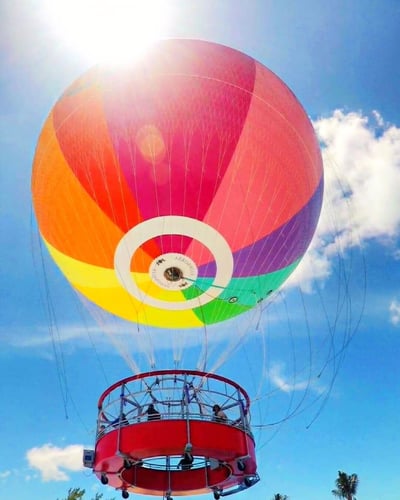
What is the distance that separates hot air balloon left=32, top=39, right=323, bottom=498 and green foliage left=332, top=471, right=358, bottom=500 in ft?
94.0

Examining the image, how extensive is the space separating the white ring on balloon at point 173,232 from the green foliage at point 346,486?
1156 inches

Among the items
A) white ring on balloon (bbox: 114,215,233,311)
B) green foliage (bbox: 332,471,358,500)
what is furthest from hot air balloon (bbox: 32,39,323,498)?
green foliage (bbox: 332,471,358,500)

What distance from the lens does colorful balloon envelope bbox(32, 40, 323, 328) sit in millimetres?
9562

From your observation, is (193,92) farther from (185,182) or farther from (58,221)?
(58,221)

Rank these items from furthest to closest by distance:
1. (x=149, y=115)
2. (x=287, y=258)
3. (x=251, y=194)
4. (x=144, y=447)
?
(x=287, y=258) → (x=251, y=194) → (x=149, y=115) → (x=144, y=447)

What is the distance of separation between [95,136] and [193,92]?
2.25 meters

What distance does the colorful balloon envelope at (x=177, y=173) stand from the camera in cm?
956

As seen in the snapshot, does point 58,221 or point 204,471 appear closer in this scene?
point 204,471

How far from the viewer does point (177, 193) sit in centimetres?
977

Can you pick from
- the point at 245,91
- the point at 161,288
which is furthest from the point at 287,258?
the point at 245,91

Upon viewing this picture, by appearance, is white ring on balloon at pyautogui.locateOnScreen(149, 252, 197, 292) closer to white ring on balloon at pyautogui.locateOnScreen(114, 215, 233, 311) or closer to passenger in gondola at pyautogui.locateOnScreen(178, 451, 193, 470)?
white ring on balloon at pyautogui.locateOnScreen(114, 215, 233, 311)

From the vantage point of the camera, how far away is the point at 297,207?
1084cm

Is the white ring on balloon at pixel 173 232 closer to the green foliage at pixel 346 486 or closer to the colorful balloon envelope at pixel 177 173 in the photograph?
the colorful balloon envelope at pixel 177 173

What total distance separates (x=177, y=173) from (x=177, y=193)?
0.43m
